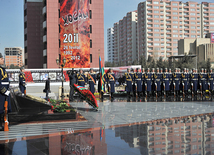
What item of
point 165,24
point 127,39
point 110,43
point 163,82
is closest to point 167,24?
point 165,24

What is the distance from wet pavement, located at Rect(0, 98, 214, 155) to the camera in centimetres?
545

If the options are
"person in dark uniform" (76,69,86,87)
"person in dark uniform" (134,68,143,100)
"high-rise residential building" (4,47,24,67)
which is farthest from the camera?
"high-rise residential building" (4,47,24,67)

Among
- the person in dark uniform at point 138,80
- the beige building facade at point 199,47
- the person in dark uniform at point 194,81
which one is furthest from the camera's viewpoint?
the beige building facade at point 199,47

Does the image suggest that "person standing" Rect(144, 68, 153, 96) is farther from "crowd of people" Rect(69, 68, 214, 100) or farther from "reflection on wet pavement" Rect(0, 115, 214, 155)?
"reflection on wet pavement" Rect(0, 115, 214, 155)

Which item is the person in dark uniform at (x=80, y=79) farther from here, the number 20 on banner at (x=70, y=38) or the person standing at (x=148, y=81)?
the number 20 on banner at (x=70, y=38)

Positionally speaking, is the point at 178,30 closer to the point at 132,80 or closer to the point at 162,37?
the point at 162,37

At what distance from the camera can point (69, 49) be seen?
4188 cm

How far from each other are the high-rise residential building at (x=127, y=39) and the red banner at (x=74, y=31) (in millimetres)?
71883

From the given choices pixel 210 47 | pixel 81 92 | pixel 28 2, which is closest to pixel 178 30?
pixel 210 47

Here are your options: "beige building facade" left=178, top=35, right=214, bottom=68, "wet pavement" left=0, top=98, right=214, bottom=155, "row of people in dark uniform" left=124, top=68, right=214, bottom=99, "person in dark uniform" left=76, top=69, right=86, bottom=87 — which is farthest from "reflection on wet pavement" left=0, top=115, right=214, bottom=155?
"beige building facade" left=178, top=35, right=214, bottom=68

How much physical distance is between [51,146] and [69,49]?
122 feet

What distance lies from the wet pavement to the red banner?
109 ft

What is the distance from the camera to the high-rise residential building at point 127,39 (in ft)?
397

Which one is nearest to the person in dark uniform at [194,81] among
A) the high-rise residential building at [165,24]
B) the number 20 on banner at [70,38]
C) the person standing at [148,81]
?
the person standing at [148,81]
